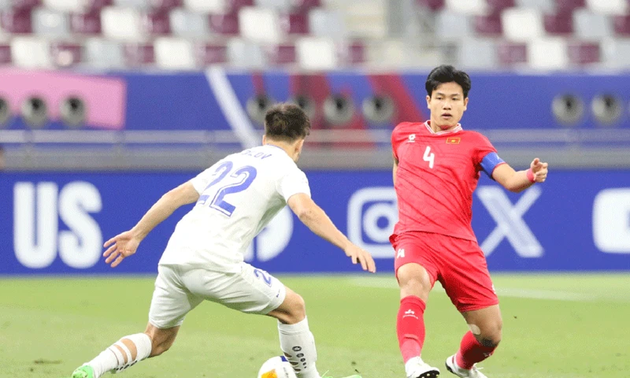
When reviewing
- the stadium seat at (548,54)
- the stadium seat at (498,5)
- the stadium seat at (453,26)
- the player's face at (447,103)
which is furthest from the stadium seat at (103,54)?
the player's face at (447,103)

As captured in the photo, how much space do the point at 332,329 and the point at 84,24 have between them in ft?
37.1

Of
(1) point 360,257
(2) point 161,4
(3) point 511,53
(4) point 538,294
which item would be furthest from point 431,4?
(1) point 360,257

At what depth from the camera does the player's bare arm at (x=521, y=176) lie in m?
6.42

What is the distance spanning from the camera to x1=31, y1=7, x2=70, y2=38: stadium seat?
20469mm

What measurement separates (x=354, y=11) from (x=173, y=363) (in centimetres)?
1482

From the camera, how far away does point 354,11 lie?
22703mm

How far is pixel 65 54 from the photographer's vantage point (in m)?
19.3

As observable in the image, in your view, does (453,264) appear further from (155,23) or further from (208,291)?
(155,23)

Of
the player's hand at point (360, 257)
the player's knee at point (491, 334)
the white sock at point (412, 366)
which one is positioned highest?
the player's hand at point (360, 257)

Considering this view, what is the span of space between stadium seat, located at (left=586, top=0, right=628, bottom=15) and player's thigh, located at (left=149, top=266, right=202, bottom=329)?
59.1ft

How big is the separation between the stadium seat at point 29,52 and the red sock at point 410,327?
46.0 ft

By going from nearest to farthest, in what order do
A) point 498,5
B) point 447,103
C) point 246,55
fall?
point 447,103 → point 246,55 → point 498,5

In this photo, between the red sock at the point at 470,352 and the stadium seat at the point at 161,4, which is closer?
the red sock at the point at 470,352

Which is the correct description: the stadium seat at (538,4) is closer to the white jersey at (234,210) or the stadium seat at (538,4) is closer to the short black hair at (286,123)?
the short black hair at (286,123)
